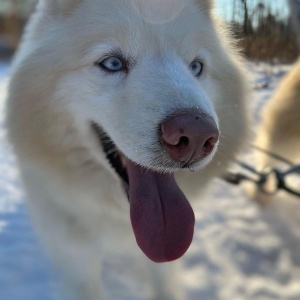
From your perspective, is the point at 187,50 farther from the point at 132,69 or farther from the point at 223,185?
the point at 223,185

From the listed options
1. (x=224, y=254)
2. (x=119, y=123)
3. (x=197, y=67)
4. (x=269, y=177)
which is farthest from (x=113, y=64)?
(x=269, y=177)

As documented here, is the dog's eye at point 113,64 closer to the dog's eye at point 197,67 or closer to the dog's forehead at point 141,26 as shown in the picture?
the dog's forehead at point 141,26

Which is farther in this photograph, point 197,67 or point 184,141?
point 197,67

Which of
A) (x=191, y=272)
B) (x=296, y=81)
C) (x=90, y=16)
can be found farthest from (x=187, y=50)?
(x=296, y=81)

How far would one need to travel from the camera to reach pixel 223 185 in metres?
3.50

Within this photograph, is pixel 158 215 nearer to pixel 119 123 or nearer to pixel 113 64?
pixel 119 123

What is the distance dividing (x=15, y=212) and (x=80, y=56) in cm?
170

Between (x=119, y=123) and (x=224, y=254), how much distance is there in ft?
4.39

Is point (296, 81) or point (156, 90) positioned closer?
point (156, 90)

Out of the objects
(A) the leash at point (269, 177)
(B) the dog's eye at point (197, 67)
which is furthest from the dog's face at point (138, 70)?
(A) the leash at point (269, 177)

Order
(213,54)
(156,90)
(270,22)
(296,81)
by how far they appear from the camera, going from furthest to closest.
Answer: (296,81)
(270,22)
(213,54)
(156,90)

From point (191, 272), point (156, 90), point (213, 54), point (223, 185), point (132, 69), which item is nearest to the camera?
point (156, 90)

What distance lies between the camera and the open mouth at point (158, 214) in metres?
1.52

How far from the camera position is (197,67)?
1631mm
